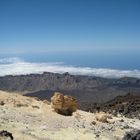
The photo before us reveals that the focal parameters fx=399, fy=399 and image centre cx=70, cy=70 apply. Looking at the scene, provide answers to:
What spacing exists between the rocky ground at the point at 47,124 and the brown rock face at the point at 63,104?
64 cm

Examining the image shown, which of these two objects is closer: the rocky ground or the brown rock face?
the rocky ground

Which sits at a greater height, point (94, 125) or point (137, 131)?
point (137, 131)

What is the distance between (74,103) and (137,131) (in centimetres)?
2210

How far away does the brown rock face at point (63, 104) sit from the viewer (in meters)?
41.7

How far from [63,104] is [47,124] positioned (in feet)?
25.9

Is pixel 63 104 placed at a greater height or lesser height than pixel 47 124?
greater

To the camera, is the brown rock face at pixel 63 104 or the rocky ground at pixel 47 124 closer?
the rocky ground at pixel 47 124

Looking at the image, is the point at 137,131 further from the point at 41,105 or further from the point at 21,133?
the point at 41,105

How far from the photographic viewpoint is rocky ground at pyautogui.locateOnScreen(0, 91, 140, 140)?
30641mm

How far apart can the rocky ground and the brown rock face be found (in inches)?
25.2

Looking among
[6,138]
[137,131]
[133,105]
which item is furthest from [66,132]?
[133,105]

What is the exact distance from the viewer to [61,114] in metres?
41.4

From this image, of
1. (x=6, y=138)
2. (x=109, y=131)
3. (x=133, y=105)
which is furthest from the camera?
(x=133, y=105)

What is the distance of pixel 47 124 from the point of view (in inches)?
1364
